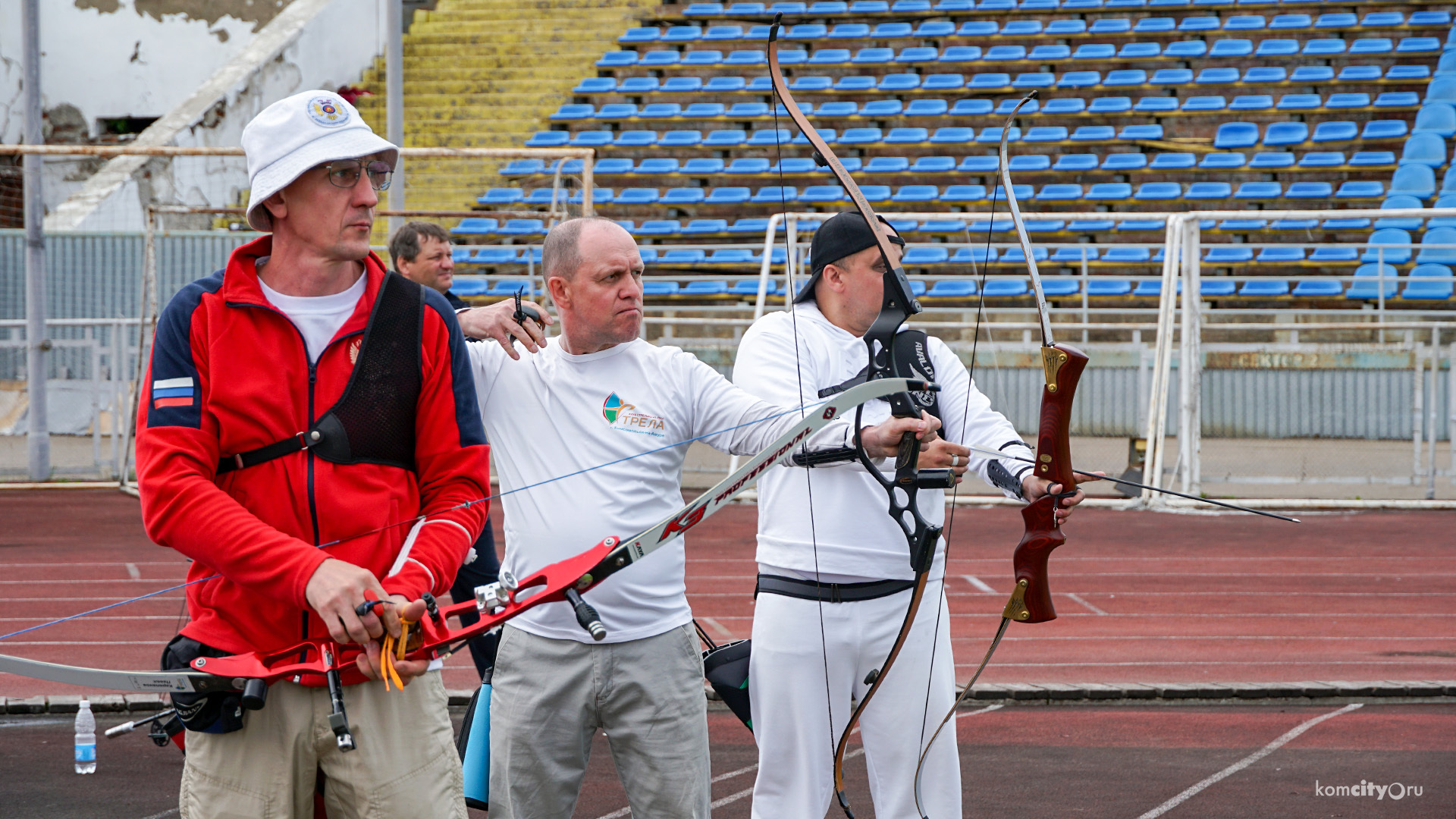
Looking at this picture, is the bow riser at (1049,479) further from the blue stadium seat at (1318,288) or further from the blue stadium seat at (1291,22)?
the blue stadium seat at (1291,22)

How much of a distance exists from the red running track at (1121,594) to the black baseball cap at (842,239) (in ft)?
10.9

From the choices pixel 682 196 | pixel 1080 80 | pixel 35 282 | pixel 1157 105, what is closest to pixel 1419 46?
pixel 1157 105

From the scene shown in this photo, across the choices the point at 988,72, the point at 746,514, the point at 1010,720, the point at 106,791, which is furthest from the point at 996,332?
the point at 106,791

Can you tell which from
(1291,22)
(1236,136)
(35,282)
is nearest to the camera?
(35,282)

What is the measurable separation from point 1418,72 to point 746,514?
40.9ft

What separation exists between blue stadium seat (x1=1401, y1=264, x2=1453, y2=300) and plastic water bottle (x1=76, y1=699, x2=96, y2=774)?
46.2 feet

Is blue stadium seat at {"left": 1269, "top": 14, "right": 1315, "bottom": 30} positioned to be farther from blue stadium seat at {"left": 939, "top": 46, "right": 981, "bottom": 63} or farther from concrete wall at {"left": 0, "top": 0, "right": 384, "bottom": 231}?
concrete wall at {"left": 0, "top": 0, "right": 384, "bottom": 231}

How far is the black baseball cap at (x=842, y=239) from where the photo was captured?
310cm

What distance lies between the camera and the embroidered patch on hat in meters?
2.08

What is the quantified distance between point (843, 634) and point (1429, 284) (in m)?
14.5

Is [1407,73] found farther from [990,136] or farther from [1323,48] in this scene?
[990,136]

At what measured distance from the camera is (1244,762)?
490 centimetres

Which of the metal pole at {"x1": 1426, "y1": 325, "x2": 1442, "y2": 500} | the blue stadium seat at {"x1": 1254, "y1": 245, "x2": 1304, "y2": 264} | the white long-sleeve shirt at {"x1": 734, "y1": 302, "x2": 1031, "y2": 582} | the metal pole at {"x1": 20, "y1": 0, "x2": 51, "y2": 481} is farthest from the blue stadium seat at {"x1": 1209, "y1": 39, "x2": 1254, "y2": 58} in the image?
the white long-sleeve shirt at {"x1": 734, "y1": 302, "x2": 1031, "y2": 582}
